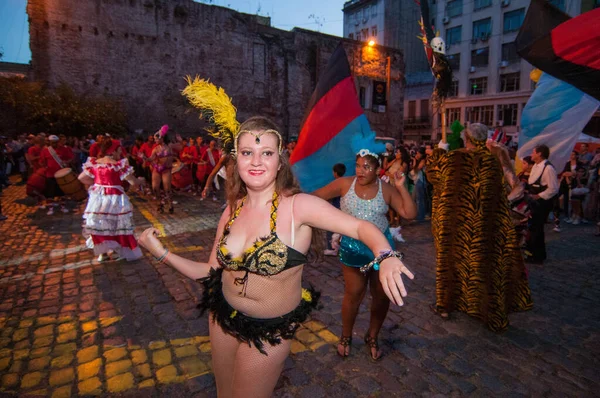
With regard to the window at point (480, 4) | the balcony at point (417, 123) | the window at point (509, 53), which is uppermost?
the window at point (480, 4)

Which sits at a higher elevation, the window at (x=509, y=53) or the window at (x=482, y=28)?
the window at (x=482, y=28)

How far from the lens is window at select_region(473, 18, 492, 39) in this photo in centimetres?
3753

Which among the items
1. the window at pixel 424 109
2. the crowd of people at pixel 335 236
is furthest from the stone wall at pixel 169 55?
the crowd of people at pixel 335 236

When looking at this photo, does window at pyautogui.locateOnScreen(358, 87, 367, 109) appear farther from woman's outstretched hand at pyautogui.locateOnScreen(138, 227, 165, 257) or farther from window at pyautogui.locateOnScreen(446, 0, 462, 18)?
woman's outstretched hand at pyautogui.locateOnScreen(138, 227, 165, 257)

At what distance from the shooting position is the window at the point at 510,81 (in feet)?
116

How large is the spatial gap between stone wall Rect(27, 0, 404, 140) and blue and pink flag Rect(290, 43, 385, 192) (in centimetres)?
1866

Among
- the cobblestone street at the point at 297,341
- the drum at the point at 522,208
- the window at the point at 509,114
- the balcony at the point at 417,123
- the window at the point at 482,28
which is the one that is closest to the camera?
the cobblestone street at the point at 297,341

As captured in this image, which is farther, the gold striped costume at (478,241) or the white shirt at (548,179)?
the white shirt at (548,179)

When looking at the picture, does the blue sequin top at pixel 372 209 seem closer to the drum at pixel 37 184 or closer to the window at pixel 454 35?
the drum at pixel 37 184

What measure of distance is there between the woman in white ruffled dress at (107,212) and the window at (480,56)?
41.6m

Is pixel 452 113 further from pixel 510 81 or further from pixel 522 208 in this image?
pixel 522 208

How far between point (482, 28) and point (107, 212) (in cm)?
4364

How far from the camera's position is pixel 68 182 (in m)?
9.76

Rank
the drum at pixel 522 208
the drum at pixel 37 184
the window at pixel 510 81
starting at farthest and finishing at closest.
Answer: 1. the window at pixel 510 81
2. the drum at pixel 37 184
3. the drum at pixel 522 208
